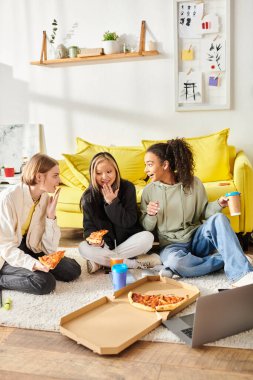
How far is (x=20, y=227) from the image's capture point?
2.55 metres

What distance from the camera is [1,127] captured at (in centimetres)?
462

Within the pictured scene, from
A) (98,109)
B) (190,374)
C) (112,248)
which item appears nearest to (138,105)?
(98,109)

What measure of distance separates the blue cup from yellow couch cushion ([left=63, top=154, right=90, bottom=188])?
1.33m

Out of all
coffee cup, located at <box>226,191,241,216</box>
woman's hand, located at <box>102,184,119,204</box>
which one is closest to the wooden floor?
coffee cup, located at <box>226,191,241,216</box>

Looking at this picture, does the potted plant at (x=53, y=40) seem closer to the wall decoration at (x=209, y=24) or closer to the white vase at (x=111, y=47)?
the white vase at (x=111, y=47)

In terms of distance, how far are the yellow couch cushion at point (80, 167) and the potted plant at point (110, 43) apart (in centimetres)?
103

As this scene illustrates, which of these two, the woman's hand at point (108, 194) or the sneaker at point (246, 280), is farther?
the woman's hand at point (108, 194)

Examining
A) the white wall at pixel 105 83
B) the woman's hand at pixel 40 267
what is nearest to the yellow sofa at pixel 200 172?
the white wall at pixel 105 83

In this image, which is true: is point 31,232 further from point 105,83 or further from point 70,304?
point 105,83

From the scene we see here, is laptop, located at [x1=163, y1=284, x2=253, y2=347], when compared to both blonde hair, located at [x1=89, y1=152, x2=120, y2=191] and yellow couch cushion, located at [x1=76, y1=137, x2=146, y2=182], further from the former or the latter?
yellow couch cushion, located at [x1=76, y1=137, x2=146, y2=182]

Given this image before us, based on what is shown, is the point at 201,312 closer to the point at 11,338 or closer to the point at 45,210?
the point at 11,338

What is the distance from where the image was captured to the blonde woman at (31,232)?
247 cm

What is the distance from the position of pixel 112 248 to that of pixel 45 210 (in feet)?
1.73

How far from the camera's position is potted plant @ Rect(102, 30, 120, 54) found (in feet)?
13.4
